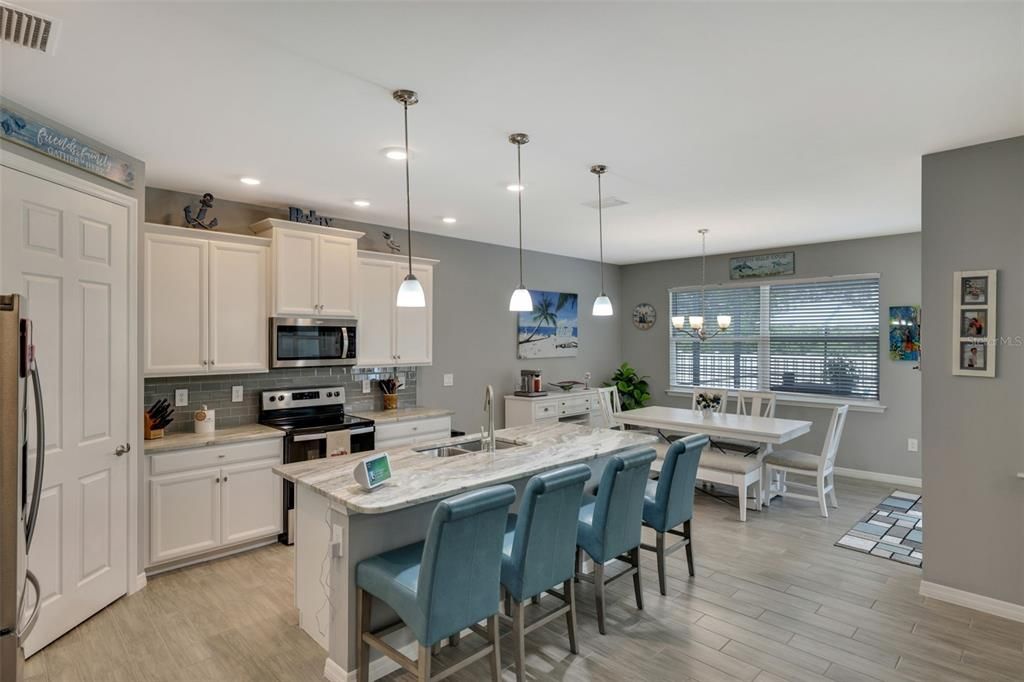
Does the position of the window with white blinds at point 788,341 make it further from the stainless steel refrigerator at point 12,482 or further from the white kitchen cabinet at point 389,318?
the stainless steel refrigerator at point 12,482

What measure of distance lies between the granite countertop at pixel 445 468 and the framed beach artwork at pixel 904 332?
3.74 metres

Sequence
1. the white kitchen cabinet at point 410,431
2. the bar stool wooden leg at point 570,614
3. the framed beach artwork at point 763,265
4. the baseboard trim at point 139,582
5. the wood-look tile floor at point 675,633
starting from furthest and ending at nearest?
1. the framed beach artwork at point 763,265
2. the white kitchen cabinet at point 410,431
3. the baseboard trim at point 139,582
4. the bar stool wooden leg at point 570,614
5. the wood-look tile floor at point 675,633

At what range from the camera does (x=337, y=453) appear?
4.14 m

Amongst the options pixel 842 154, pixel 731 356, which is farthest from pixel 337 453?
pixel 731 356

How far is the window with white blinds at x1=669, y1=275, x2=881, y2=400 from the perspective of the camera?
5.95 metres

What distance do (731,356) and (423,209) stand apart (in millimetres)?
4576

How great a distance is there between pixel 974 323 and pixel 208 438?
190 inches

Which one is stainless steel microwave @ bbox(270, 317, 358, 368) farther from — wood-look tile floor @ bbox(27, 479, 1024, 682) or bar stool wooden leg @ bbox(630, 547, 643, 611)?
bar stool wooden leg @ bbox(630, 547, 643, 611)

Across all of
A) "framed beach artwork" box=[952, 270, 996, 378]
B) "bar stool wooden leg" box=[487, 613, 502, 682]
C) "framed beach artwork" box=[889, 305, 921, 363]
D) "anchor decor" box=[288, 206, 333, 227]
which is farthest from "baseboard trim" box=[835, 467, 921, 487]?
"anchor decor" box=[288, 206, 333, 227]

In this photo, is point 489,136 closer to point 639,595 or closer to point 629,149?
point 629,149

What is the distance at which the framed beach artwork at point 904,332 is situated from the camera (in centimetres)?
559

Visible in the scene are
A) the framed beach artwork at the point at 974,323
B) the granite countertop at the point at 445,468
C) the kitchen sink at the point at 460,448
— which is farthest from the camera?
the kitchen sink at the point at 460,448

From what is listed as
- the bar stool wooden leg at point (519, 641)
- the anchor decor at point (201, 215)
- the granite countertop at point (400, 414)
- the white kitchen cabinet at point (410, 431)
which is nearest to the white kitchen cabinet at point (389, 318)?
the granite countertop at point (400, 414)

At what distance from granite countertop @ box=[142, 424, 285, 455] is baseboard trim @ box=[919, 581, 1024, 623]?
4.37 m
